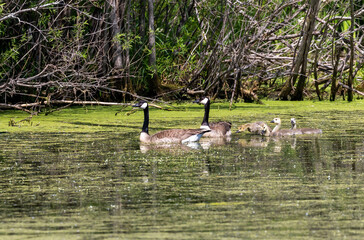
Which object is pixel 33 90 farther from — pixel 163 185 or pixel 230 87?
pixel 163 185

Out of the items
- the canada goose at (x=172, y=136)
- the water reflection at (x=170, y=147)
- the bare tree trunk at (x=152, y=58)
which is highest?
the bare tree trunk at (x=152, y=58)

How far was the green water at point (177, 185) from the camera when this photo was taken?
4727mm

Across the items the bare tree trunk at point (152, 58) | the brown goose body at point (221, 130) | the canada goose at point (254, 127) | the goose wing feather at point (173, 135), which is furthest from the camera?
the bare tree trunk at point (152, 58)

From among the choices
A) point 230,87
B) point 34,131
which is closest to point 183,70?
point 230,87

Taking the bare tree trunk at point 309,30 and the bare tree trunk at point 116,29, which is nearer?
the bare tree trunk at point 116,29

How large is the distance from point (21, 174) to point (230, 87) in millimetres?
9837

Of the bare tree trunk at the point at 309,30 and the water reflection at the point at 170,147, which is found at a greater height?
the bare tree trunk at the point at 309,30

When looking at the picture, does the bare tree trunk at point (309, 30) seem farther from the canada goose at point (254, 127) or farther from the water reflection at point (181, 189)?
the water reflection at point (181, 189)

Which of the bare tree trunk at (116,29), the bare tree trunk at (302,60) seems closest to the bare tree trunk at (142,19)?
the bare tree trunk at (116,29)

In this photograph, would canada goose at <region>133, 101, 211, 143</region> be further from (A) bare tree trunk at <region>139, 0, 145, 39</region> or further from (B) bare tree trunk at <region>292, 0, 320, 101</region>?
(B) bare tree trunk at <region>292, 0, 320, 101</region>

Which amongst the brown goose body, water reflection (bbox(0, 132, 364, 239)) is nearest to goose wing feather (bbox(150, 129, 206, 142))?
water reflection (bbox(0, 132, 364, 239))

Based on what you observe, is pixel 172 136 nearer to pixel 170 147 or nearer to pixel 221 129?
pixel 170 147

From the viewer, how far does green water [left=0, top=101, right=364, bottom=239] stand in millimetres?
4727

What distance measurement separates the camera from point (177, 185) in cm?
635
